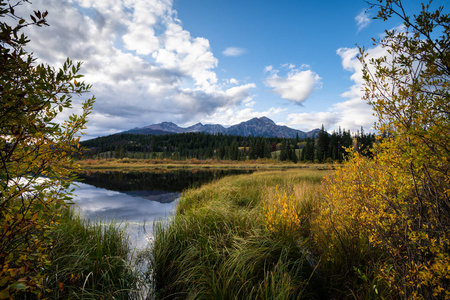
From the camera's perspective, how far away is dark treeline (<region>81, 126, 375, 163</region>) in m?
80.5

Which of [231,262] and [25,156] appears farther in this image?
[231,262]

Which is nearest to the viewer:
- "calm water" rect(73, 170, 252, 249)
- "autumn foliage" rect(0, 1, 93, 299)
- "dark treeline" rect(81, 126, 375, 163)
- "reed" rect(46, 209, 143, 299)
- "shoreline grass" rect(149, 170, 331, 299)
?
"autumn foliage" rect(0, 1, 93, 299)

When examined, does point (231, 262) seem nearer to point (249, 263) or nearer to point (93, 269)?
point (249, 263)

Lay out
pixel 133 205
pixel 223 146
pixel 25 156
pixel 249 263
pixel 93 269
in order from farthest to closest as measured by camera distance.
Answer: pixel 223 146, pixel 133 205, pixel 93 269, pixel 249 263, pixel 25 156

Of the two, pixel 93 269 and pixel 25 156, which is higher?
pixel 25 156

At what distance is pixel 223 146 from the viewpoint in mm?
107062

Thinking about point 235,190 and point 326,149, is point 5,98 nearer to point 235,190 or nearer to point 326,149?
point 235,190

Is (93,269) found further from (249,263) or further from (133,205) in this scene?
(133,205)

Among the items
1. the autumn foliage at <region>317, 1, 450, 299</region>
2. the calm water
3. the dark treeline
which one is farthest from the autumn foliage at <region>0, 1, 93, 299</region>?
the dark treeline

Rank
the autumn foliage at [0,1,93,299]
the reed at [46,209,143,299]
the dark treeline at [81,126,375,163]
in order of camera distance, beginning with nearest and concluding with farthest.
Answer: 1. the autumn foliage at [0,1,93,299]
2. the reed at [46,209,143,299]
3. the dark treeline at [81,126,375,163]

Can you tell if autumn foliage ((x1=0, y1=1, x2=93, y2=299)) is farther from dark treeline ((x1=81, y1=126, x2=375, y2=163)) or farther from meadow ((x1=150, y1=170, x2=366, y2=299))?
dark treeline ((x1=81, y1=126, x2=375, y2=163))

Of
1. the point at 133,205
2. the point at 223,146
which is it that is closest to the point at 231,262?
the point at 133,205

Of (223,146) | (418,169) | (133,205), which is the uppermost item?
(223,146)

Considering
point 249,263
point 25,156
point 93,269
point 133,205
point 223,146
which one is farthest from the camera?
point 223,146
